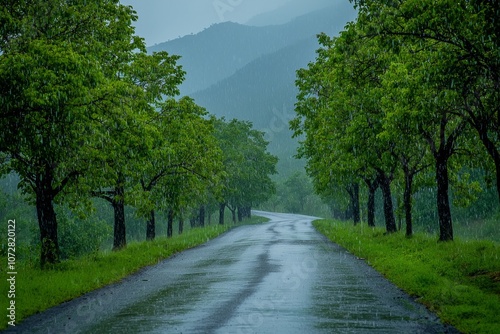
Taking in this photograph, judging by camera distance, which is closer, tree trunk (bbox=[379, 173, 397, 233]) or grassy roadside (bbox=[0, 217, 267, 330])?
grassy roadside (bbox=[0, 217, 267, 330])

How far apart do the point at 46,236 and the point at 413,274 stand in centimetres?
1144

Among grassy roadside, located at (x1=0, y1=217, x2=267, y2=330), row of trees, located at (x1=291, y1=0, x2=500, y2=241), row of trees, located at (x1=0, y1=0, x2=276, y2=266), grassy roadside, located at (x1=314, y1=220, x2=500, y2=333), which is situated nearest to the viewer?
grassy roadside, located at (x1=314, y1=220, x2=500, y2=333)

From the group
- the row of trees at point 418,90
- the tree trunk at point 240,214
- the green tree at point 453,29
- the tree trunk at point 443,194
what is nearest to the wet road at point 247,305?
the tree trunk at point 443,194

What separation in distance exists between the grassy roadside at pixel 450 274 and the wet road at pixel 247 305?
1.32 ft

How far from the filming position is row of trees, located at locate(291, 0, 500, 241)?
12555 mm

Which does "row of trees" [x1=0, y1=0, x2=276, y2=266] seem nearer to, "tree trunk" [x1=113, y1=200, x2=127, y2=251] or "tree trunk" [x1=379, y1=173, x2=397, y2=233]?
"tree trunk" [x1=113, y1=200, x2=127, y2=251]

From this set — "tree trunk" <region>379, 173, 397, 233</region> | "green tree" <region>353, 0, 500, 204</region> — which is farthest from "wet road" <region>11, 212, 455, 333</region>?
"tree trunk" <region>379, 173, 397, 233</region>

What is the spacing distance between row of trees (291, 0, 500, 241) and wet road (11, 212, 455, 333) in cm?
523

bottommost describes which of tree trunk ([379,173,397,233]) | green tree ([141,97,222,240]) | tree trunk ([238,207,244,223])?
tree trunk ([238,207,244,223])

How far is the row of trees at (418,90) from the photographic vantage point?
1255 cm

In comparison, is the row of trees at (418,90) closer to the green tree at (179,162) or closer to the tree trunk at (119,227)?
the green tree at (179,162)

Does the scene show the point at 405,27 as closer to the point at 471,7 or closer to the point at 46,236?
the point at 471,7

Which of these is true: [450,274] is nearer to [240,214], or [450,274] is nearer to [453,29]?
[453,29]

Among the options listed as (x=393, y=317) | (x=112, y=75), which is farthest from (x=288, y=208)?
(x=393, y=317)
